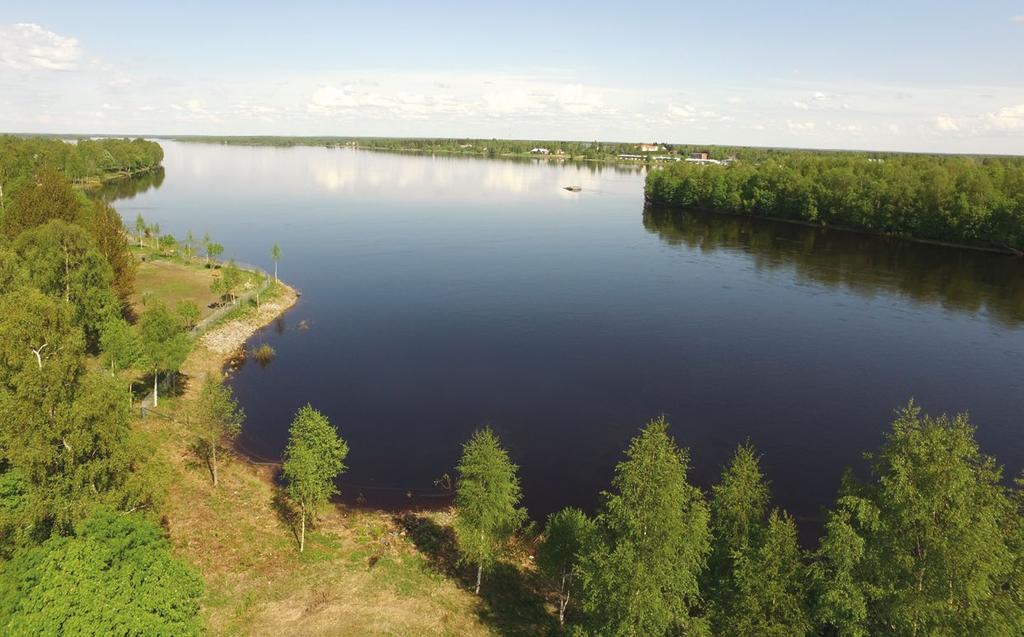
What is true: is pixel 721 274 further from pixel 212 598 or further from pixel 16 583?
pixel 16 583

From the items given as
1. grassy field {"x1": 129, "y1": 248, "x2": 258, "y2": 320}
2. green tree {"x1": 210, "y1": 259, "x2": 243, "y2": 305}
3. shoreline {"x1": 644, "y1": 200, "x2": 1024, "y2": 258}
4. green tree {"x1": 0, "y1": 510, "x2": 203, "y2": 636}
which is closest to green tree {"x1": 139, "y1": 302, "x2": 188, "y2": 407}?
grassy field {"x1": 129, "y1": 248, "x2": 258, "y2": 320}

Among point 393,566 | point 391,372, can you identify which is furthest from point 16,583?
point 391,372

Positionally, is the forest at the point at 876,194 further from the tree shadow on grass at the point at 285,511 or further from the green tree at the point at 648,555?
the tree shadow on grass at the point at 285,511

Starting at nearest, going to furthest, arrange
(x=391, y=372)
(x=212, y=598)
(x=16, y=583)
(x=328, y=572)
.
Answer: (x=16, y=583) → (x=212, y=598) → (x=328, y=572) → (x=391, y=372)

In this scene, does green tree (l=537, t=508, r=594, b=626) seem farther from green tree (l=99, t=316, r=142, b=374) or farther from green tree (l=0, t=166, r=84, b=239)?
green tree (l=0, t=166, r=84, b=239)

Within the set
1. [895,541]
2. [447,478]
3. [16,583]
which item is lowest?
[447,478]
